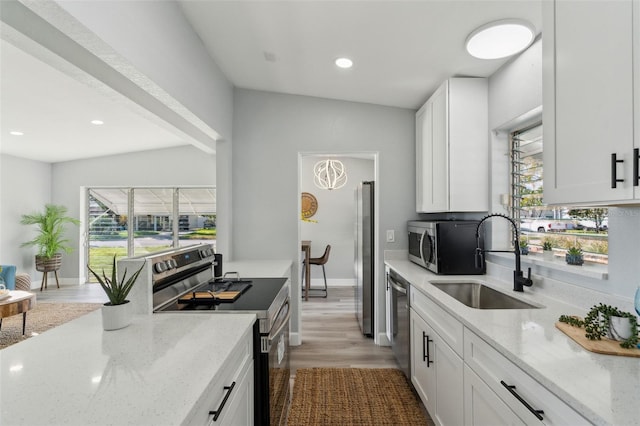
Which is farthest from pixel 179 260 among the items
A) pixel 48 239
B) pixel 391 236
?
pixel 48 239

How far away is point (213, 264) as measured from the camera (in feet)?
7.55

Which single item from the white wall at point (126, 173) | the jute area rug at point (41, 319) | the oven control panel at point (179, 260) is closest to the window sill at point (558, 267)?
the oven control panel at point (179, 260)

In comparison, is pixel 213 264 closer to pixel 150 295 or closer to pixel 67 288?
pixel 150 295

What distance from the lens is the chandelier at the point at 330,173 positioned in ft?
18.8

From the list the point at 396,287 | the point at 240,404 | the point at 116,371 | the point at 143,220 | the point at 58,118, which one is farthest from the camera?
the point at 143,220

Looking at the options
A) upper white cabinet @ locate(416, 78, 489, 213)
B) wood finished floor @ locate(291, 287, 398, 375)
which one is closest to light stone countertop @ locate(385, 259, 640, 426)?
upper white cabinet @ locate(416, 78, 489, 213)

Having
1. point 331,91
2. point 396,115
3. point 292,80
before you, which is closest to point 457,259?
point 396,115

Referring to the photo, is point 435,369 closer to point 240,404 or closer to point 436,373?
point 436,373

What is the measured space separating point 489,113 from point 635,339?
1.90m

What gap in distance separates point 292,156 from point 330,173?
2.72 m

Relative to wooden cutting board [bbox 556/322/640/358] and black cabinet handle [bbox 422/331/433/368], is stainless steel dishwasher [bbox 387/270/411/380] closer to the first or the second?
black cabinet handle [bbox 422/331/433/368]

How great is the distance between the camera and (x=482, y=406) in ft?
4.42

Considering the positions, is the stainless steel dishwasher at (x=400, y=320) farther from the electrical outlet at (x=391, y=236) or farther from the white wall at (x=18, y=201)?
the white wall at (x=18, y=201)

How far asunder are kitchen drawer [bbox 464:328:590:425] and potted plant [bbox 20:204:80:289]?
717cm
